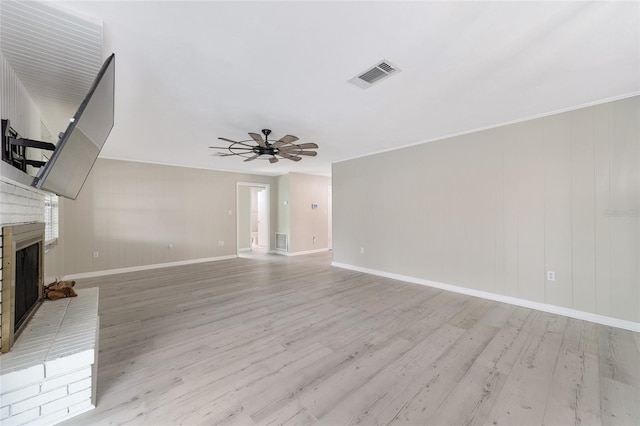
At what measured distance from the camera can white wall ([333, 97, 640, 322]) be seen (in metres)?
2.80

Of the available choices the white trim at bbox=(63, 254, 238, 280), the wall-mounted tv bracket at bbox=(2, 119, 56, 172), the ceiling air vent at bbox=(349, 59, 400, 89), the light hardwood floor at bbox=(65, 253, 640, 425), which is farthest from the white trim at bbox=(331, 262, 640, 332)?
the wall-mounted tv bracket at bbox=(2, 119, 56, 172)

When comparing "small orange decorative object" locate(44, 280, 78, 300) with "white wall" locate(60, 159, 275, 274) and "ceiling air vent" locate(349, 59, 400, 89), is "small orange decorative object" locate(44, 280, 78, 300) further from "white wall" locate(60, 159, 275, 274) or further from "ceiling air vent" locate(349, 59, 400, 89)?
"ceiling air vent" locate(349, 59, 400, 89)

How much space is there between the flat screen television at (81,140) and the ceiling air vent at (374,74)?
196 cm

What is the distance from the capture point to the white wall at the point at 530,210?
2803 millimetres

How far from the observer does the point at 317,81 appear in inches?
94.3

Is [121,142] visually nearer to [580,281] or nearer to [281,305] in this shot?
[281,305]

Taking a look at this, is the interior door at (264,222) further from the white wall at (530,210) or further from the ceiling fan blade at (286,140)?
the ceiling fan blade at (286,140)

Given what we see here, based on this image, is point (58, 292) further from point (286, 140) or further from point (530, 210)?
point (530, 210)

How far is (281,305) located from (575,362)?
10.2ft

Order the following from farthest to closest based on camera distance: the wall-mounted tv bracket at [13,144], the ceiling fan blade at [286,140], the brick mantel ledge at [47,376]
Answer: the ceiling fan blade at [286,140] → the wall-mounted tv bracket at [13,144] → the brick mantel ledge at [47,376]

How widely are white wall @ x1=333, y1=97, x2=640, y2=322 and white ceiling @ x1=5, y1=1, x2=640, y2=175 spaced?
1.41 feet

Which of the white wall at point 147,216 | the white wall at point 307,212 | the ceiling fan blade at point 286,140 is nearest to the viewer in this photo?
the ceiling fan blade at point 286,140

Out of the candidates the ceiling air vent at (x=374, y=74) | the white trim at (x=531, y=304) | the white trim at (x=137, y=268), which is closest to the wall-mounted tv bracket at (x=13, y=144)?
the ceiling air vent at (x=374, y=74)

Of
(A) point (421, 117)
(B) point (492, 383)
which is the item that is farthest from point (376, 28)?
(B) point (492, 383)
